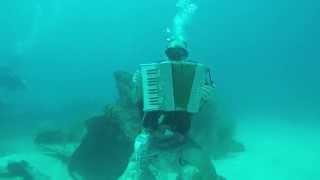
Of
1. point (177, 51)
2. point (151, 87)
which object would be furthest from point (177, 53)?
point (151, 87)

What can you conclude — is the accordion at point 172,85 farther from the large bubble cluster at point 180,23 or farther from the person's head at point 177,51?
the large bubble cluster at point 180,23

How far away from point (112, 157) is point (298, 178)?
4291 millimetres

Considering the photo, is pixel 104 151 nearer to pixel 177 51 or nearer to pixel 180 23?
pixel 180 23

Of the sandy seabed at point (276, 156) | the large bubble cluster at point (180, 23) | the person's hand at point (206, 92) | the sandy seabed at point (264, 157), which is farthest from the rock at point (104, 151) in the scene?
the person's hand at point (206, 92)

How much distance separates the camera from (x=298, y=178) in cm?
1077

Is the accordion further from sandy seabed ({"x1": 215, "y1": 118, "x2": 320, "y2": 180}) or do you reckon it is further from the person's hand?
sandy seabed ({"x1": 215, "y1": 118, "x2": 320, "y2": 180})

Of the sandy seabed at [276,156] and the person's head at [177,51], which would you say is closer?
the person's head at [177,51]

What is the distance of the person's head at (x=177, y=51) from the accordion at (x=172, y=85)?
0.15m

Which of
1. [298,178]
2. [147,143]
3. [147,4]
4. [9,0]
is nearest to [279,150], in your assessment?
[298,178]

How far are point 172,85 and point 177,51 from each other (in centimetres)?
44

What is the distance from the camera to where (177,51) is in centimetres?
577

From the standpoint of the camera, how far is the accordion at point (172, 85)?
5594 mm

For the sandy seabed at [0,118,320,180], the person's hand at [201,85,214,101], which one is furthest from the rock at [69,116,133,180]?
the person's hand at [201,85,214,101]

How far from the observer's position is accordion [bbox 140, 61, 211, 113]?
5594mm
